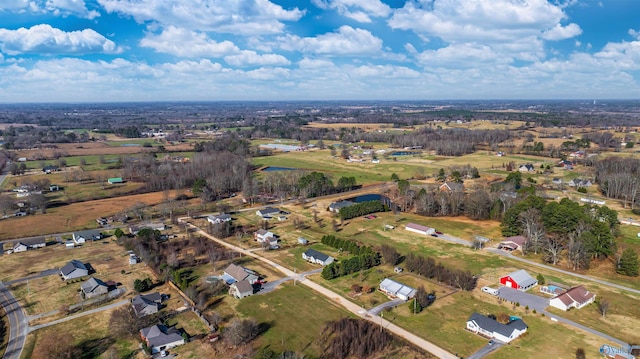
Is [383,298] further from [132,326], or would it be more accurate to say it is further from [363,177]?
[363,177]

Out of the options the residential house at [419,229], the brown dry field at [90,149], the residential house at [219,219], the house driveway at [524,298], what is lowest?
the house driveway at [524,298]

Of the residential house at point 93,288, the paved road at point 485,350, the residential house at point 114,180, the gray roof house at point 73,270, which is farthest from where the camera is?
the residential house at point 114,180

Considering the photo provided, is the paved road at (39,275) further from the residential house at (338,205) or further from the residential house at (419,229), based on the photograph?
the residential house at (419,229)

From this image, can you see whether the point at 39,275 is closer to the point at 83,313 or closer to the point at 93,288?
the point at 93,288

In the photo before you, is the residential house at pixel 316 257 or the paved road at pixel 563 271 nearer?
the paved road at pixel 563 271

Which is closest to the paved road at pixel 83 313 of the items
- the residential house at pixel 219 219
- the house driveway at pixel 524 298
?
the residential house at pixel 219 219

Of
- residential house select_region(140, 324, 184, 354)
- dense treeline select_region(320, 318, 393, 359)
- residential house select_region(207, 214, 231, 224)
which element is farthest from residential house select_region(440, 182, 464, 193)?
residential house select_region(140, 324, 184, 354)

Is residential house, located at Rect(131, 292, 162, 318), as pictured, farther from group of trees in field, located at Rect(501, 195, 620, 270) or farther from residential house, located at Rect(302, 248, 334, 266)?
group of trees in field, located at Rect(501, 195, 620, 270)
